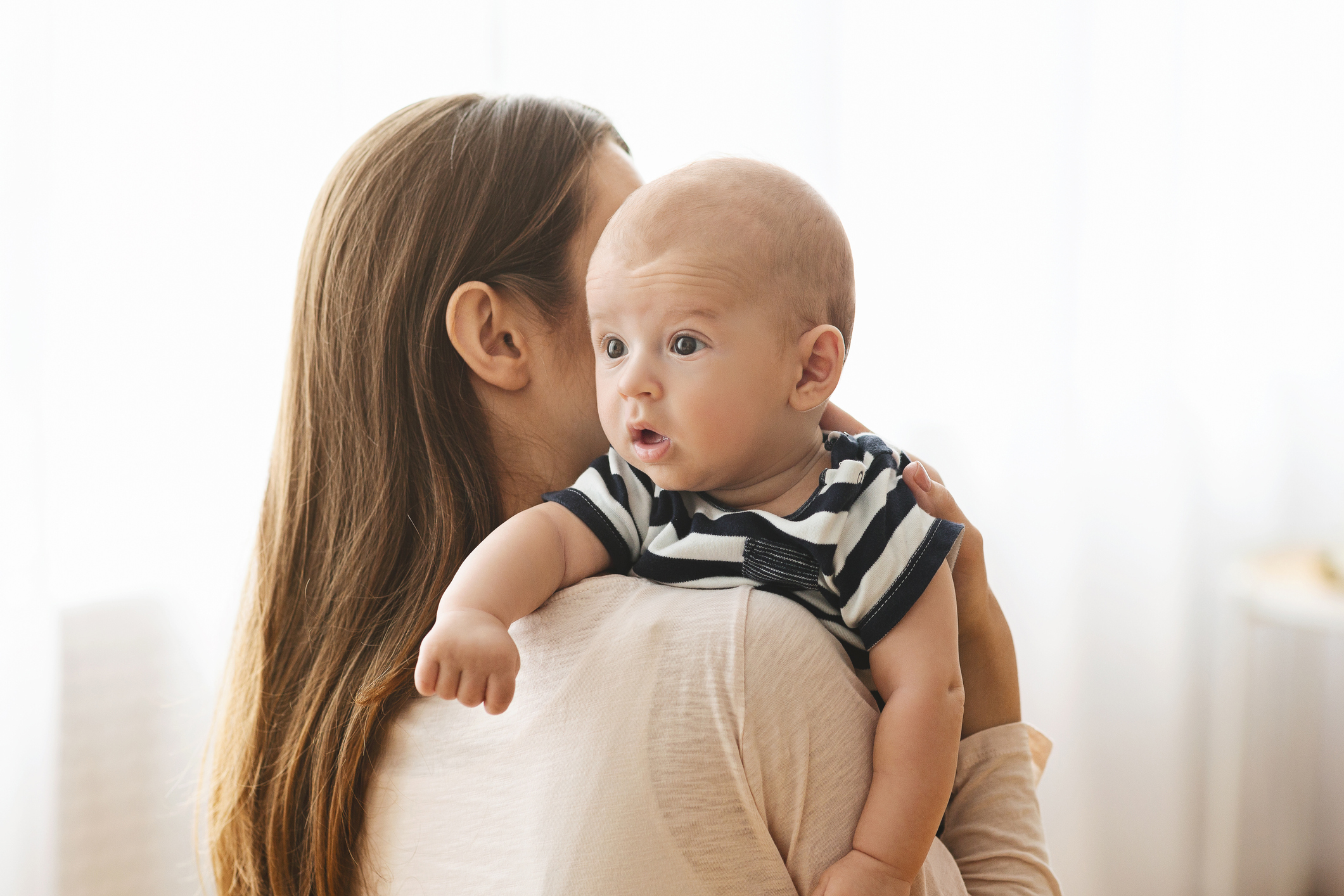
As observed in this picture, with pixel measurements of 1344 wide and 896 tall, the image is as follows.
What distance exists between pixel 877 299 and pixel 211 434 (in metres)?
1.36

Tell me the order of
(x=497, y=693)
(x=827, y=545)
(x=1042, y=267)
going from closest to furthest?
(x=497, y=693), (x=827, y=545), (x=1042, y=267)

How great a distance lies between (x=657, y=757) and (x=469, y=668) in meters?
0.14

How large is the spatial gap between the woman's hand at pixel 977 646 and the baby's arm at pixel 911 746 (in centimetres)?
20

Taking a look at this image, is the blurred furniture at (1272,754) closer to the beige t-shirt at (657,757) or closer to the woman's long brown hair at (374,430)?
the beige t-shirt at (657,757)

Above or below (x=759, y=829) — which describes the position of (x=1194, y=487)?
below

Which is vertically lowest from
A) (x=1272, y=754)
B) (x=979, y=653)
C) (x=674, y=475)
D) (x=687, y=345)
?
(x=1272, y=754)

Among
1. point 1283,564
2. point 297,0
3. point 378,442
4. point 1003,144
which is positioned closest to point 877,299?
point 1003,144

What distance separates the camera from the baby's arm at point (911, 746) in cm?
68

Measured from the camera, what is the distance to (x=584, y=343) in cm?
98

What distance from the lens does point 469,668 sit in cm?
64

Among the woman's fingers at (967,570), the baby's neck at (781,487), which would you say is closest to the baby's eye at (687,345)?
the baby's neck at (781,487)

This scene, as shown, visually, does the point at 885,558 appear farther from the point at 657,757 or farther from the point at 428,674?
the point at 428,674


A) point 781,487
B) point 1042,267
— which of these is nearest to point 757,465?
point 781,487

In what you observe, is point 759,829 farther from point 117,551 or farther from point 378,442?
point 117,551
